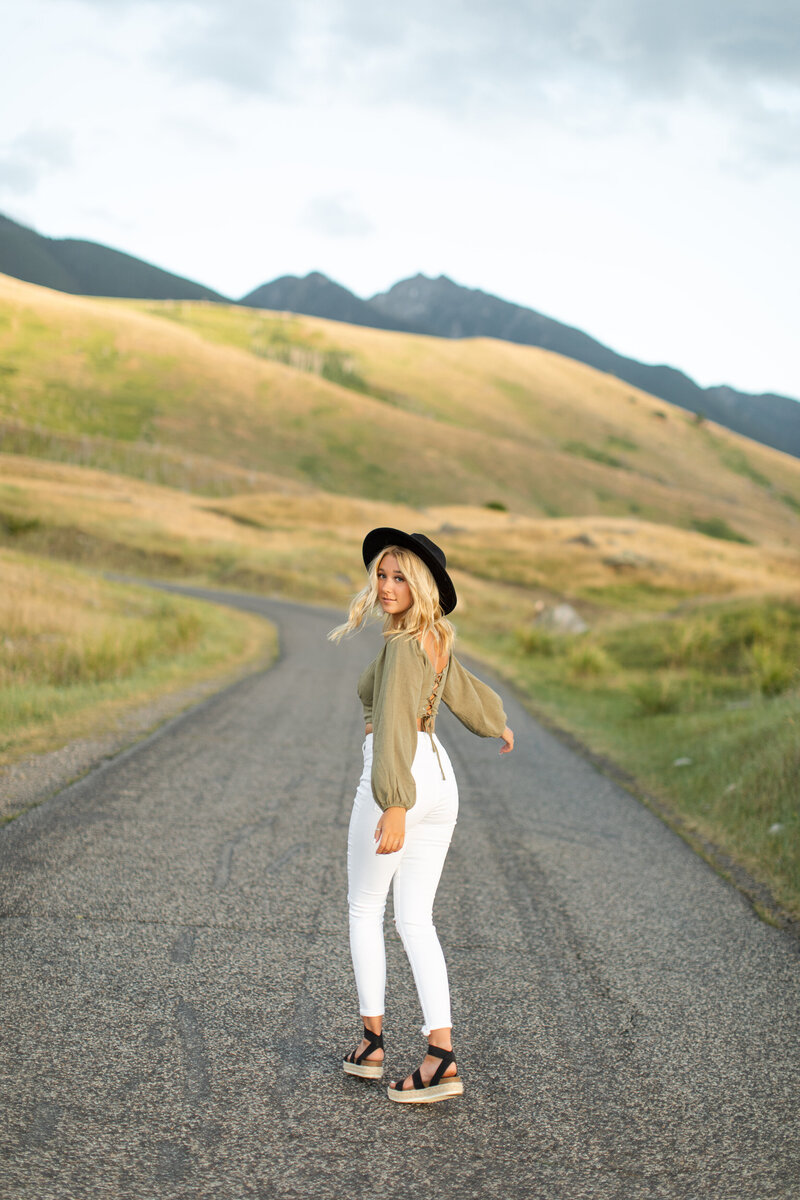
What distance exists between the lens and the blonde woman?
311 cm

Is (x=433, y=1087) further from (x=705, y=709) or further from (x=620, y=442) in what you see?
(x=620, y=442)

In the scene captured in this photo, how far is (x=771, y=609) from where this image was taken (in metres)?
18.7

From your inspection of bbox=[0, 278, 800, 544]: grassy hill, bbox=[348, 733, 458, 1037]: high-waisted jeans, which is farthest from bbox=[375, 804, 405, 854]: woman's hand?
bbox=[0, 278, 800, 544]: grassy hill

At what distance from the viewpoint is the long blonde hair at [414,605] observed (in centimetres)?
313

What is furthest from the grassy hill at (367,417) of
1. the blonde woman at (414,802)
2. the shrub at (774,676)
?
the blonde woman at (414,802)

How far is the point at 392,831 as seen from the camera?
2957 mm

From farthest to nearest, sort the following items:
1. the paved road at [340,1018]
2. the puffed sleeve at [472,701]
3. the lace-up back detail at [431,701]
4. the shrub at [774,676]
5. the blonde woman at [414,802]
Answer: the shrub at [774,676] → the puffed sleeve at [472,701] → the lace-up back detail at [431,701] → the blonde woman at [414,802] → the paved road at [340,1018]

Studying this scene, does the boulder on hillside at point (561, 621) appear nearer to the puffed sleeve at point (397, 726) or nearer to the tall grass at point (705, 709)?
the tall grass at point (705, 709)

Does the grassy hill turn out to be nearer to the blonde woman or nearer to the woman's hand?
the blonde woman

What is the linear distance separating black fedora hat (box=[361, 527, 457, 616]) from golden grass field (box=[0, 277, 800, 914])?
3828 millimetres

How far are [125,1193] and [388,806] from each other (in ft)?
4.27

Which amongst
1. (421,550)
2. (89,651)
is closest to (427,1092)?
(421,550)

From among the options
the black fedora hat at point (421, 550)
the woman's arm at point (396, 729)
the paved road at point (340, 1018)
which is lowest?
the paved road at point (340, 1018)

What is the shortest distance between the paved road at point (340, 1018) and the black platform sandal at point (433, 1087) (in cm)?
7
